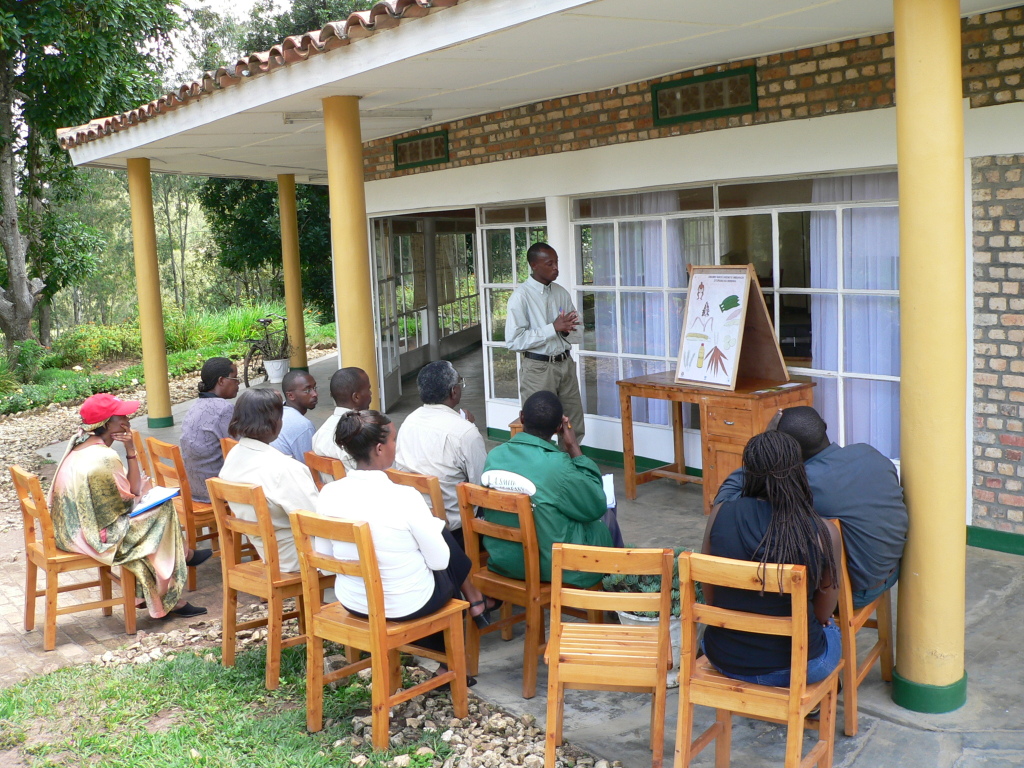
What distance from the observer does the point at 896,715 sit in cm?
358

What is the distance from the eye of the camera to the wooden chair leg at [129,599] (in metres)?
4.89

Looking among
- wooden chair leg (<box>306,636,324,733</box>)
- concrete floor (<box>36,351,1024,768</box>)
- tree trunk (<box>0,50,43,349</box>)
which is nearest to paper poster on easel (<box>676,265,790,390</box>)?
concrete floor (<box>36,351,1024,768</box>)

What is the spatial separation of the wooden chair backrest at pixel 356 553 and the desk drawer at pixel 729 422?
2966mm

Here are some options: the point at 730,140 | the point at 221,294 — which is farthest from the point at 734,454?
the point at 221,294

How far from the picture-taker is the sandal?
13.0 ft

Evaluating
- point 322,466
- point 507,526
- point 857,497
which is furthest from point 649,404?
point 857,497

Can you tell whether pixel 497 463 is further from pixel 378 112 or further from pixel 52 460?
pixel 52 460

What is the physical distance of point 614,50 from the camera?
216 inches

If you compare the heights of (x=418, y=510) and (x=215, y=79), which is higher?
(x=215, y=79)

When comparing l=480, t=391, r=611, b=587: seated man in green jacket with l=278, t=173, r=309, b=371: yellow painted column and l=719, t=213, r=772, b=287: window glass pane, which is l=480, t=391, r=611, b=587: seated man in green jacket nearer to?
l=719, t=213, r=772, b=287: window glass pane

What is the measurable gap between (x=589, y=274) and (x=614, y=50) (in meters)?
2.46

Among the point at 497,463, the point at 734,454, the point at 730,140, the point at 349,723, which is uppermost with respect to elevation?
the point at 730,140

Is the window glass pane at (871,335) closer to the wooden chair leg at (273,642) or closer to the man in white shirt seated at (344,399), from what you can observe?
the man in white shirt seated at (344,399)

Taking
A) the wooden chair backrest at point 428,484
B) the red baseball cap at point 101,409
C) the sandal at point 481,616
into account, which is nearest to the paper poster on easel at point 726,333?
the sandal at point 481,616
